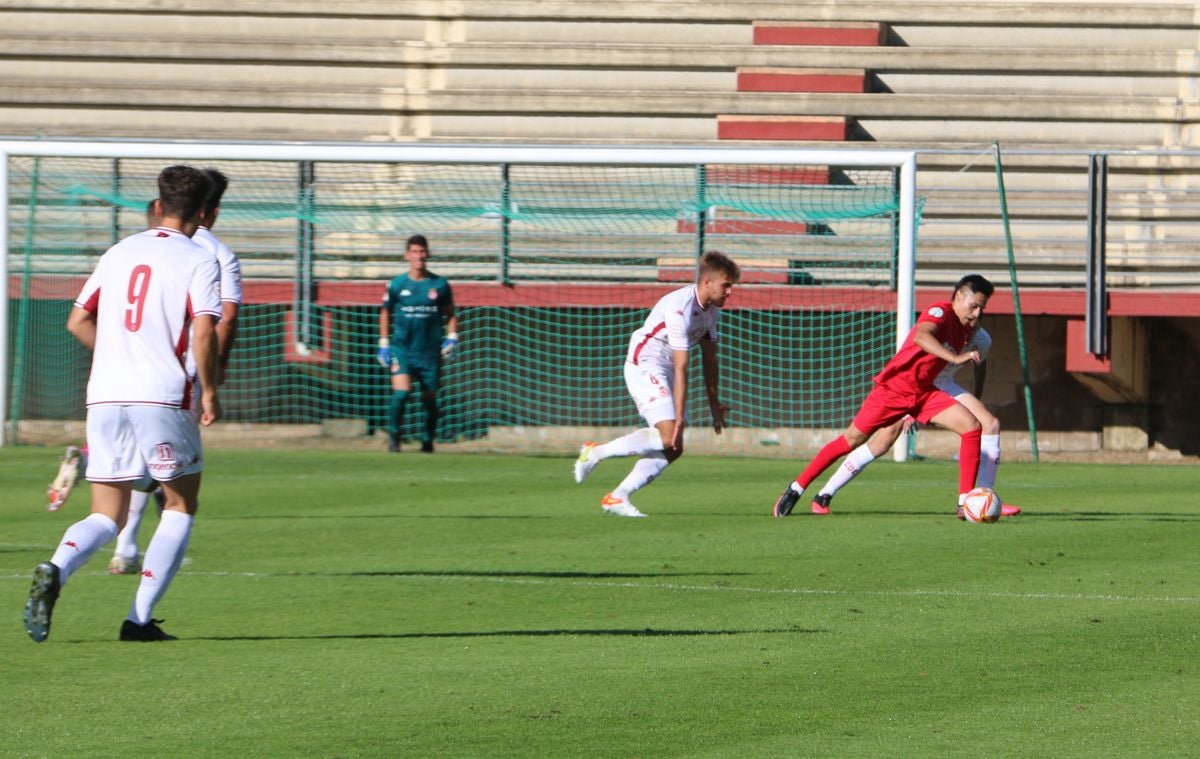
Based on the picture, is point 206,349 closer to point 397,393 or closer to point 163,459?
point 163,459

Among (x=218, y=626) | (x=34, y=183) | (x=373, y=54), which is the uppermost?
(x=373, y=54)

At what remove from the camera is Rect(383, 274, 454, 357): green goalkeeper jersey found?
16016 millimetres

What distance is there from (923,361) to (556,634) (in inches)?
179

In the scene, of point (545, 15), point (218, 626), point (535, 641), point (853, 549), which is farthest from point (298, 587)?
point (545, 15)

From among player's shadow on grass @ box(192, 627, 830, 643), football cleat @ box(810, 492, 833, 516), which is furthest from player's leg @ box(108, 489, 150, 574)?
football cleat @ box(810, 492, 833, 516)

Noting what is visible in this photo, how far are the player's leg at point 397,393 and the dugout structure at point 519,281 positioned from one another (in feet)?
6.16

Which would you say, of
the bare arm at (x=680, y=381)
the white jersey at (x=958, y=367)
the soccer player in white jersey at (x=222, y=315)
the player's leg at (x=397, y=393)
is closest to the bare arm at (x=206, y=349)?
the soccer player in white jersey at (x=222, y=315)

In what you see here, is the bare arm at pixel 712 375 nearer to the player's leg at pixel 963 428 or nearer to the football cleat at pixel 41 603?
the player's leg at pixel 963 428

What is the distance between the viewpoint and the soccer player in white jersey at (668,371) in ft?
34.9

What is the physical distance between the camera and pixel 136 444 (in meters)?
6.30

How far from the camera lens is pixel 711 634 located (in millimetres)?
6879

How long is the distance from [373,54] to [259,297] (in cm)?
545

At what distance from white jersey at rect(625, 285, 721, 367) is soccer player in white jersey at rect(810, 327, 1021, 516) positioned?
3.75 ft

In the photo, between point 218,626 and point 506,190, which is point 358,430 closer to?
point 506,190
